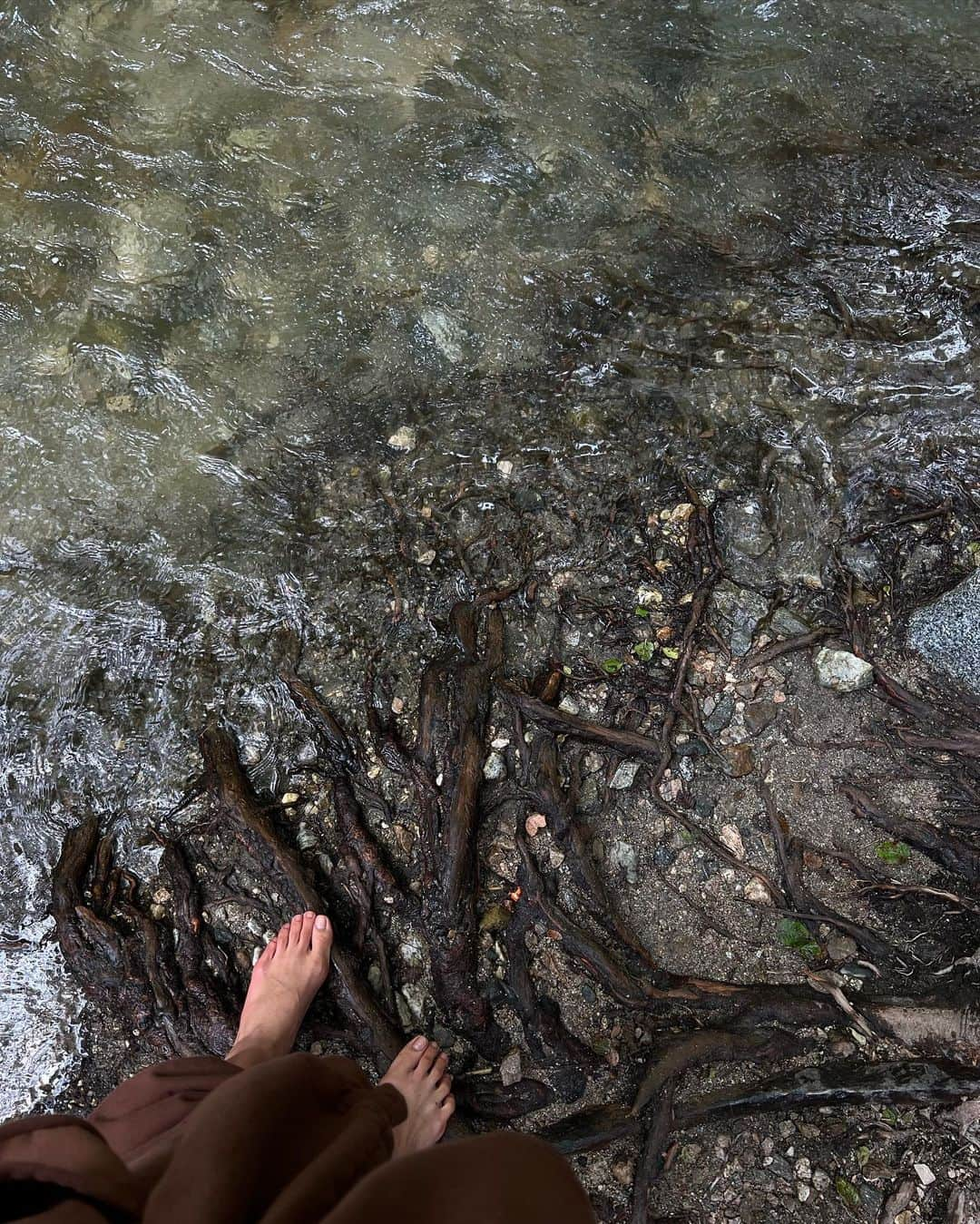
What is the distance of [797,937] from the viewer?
2184 millimetres

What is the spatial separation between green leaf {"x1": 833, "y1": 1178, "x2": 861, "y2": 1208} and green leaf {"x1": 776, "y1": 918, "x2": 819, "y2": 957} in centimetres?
54

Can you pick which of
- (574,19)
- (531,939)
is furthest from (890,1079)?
(574,19)

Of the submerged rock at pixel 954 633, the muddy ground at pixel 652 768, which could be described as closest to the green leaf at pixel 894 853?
the muddy ground at pixel 652 768

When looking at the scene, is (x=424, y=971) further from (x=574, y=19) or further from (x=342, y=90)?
(x=574, y=19)

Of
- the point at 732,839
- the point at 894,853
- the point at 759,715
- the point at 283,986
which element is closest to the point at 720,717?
the point at 759,715

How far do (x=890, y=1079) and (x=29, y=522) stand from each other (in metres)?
3.08

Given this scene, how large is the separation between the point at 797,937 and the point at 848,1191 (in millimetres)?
614

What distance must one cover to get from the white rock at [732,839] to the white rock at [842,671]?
505 mm

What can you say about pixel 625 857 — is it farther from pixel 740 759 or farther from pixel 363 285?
pixel 363 285

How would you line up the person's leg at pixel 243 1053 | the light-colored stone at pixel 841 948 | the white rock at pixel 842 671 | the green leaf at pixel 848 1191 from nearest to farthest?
the person's leg at pixel 243 1053
the green leaf at pixel 848 1191
the light-colored stone at pixel 841 948
the white rock at pixel 842 671

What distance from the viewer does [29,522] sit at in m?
2.64

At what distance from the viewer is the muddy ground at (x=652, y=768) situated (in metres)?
2.10

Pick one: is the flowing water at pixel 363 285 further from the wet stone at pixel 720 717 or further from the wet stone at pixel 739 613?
the wet stone at pixel 720 717

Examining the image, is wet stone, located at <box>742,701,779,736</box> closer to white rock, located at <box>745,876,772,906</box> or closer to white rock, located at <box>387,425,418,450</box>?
white rock, located at <box>745,876,772,906</box>
